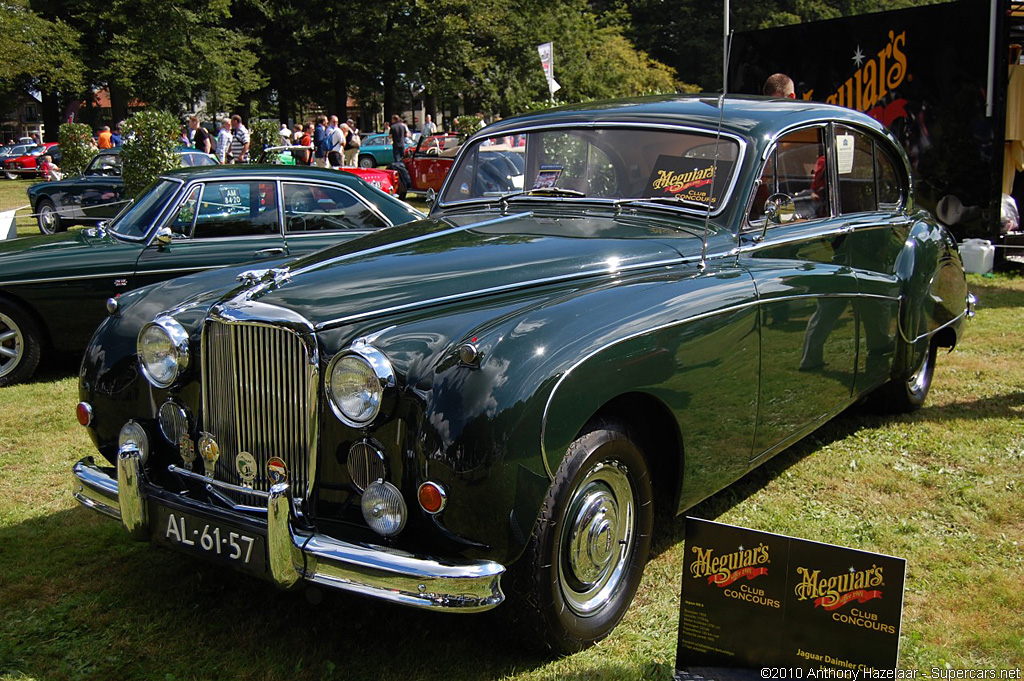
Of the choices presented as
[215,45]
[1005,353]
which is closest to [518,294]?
[1005,353]

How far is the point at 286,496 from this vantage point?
2803mm

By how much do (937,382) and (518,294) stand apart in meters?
4.30

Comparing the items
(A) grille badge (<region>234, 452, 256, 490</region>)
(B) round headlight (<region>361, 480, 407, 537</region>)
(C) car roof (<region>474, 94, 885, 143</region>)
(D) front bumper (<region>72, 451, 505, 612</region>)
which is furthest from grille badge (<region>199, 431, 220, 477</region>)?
(C) car roof (<region>474, 94, 885, 143</region>)

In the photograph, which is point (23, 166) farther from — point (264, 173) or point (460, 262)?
point (460, 262)

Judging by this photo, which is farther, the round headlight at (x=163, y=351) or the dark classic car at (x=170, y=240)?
the dark classic car at (x=170, y=240)

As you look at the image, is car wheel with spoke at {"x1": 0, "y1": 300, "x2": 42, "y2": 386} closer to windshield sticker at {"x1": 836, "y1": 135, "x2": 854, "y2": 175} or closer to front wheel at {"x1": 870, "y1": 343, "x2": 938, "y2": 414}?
windshield sticker at {"x1": 836, "y1": 135, "x2": 854, "y2": 175}

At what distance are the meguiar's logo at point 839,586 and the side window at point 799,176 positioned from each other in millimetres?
1918

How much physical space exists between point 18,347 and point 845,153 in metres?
5.82

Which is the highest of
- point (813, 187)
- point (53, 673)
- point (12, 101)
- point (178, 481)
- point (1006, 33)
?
point (12, 101)

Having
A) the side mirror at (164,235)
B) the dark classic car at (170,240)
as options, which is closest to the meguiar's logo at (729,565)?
the dark classic car at (170,240)

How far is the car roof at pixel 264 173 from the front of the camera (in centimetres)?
716

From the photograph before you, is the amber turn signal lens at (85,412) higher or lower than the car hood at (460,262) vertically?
lower

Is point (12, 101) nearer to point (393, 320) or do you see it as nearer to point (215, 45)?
point (215, 45)

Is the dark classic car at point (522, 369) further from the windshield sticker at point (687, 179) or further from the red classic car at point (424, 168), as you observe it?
the red classic car at point (424, 168)
